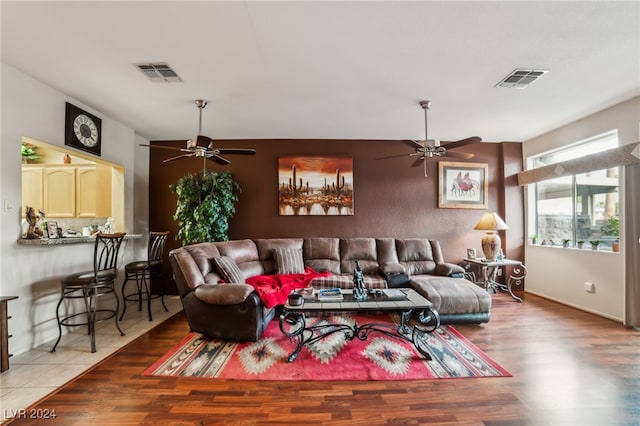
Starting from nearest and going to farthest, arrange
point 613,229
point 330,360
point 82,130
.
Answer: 1. point 330,360
2. point 82,130
3. point 613,229

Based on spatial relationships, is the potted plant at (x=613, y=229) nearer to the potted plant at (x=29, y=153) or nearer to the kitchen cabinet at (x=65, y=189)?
the kitchen cabinet at (x=65, y=189)

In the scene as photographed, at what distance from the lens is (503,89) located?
3062 mm

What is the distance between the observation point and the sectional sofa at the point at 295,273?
276 cm

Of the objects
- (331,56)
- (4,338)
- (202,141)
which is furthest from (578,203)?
(4,338)

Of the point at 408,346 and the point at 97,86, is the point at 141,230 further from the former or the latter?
the point at 408,346

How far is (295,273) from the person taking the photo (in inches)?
160

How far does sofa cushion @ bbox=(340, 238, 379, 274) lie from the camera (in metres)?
4.23

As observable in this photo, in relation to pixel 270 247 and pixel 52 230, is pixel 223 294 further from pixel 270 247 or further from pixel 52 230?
pixel 52 230

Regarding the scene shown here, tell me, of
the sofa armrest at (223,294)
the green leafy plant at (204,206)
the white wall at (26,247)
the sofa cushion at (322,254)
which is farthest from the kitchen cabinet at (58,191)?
the sofa cushion at (322,254)

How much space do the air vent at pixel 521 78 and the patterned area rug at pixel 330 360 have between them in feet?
9.17

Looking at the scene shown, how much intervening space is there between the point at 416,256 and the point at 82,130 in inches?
197

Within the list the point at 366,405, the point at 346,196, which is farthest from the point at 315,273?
the point at 366,405

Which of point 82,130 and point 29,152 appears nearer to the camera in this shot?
point 82,130

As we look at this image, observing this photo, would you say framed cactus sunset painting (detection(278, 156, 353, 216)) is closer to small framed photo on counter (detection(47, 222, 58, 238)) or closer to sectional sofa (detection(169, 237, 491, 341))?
sectional sofa (detection(169, 237, 491, 341))
